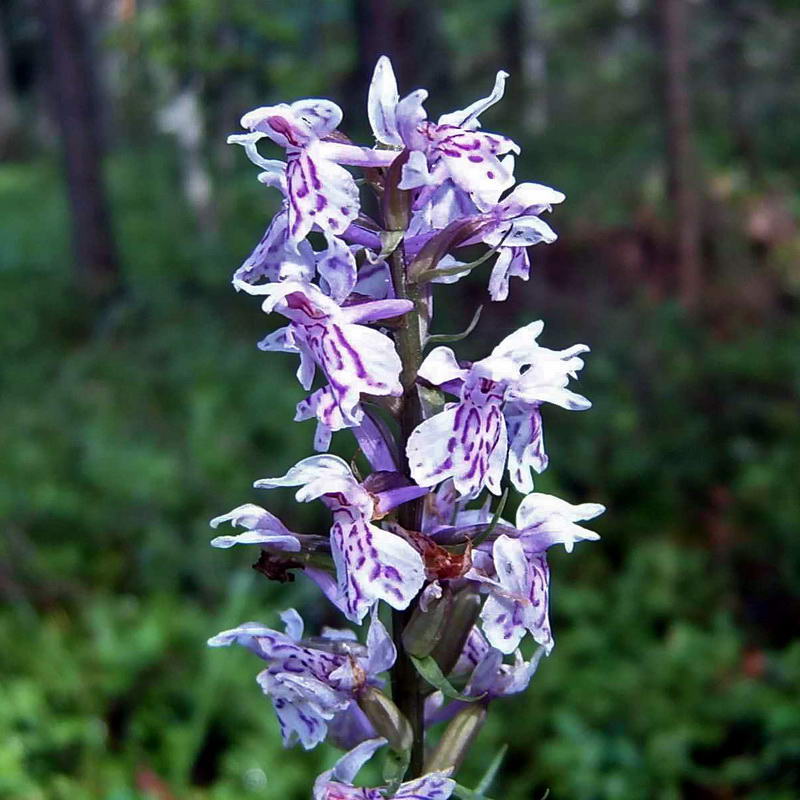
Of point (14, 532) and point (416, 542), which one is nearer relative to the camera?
point (416, 542)

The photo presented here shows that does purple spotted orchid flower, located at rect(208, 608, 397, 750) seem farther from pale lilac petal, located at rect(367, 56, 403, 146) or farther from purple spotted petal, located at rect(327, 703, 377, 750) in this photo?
pale lilac petal, located at rect(367, 56, 403, 146)

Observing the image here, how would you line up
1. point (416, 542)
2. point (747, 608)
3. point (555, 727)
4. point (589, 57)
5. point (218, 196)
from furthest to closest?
point (218, 196) < point (589, 57) < point (747, 608) < point (555, 727) < point (416, 542)

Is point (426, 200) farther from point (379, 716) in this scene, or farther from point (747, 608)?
point (747, 608)

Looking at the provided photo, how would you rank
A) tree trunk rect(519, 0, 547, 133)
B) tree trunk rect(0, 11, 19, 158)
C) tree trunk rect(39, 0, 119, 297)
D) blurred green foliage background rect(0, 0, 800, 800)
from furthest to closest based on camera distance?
tree trunk rect(0, 11, 19, 158) < tree trunk rect(519, 0, 547, 133) < tree trunk rect(39, 0, 119, 297) < blurred green foliage background rect(0, 0, 800, 800)

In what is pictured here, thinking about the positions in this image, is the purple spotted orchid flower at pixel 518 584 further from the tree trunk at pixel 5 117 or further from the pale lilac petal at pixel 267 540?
the tree trunk at pixel 5 117

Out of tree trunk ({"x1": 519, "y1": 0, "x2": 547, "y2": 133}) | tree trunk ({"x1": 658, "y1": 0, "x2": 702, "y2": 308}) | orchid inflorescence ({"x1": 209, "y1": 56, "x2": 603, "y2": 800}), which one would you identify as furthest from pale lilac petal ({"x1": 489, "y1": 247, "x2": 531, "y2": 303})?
tree trunk ({"x1": 519, "y1": 0, "x2": 547, "y2": 133})

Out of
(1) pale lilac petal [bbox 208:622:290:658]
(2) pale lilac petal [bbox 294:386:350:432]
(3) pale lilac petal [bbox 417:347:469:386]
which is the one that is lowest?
(1) pale lilac petal [bbox 208:622:290:658]

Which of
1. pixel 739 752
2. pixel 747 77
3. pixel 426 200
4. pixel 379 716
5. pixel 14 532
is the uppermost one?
pixel 747 77

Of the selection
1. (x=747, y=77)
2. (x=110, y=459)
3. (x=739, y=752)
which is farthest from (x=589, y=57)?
(x=739, y=752)
